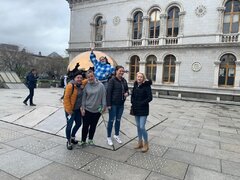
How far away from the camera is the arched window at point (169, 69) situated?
72.0 feet

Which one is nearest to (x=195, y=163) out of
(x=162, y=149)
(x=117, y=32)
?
(x=162, y=149)

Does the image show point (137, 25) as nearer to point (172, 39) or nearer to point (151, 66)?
point (172, 39)

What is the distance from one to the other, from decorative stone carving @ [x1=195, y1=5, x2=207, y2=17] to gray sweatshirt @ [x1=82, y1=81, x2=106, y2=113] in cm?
1919

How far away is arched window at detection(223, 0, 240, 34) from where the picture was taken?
19328 mm

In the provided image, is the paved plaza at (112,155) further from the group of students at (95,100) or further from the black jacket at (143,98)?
the black jacket at (143,98)

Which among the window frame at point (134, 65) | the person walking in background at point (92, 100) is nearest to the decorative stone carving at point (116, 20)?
the window frame at point (134, 65)

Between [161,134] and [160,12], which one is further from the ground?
[160,12]

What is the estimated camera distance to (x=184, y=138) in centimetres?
646

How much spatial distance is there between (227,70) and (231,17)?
504cm

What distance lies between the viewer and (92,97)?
15.8 feet

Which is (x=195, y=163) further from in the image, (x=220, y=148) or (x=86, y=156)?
(x=86, y=156)

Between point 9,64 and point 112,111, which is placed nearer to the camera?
point 112,111

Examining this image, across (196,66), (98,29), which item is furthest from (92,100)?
(98,29)

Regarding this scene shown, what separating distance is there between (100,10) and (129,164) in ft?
82.7
